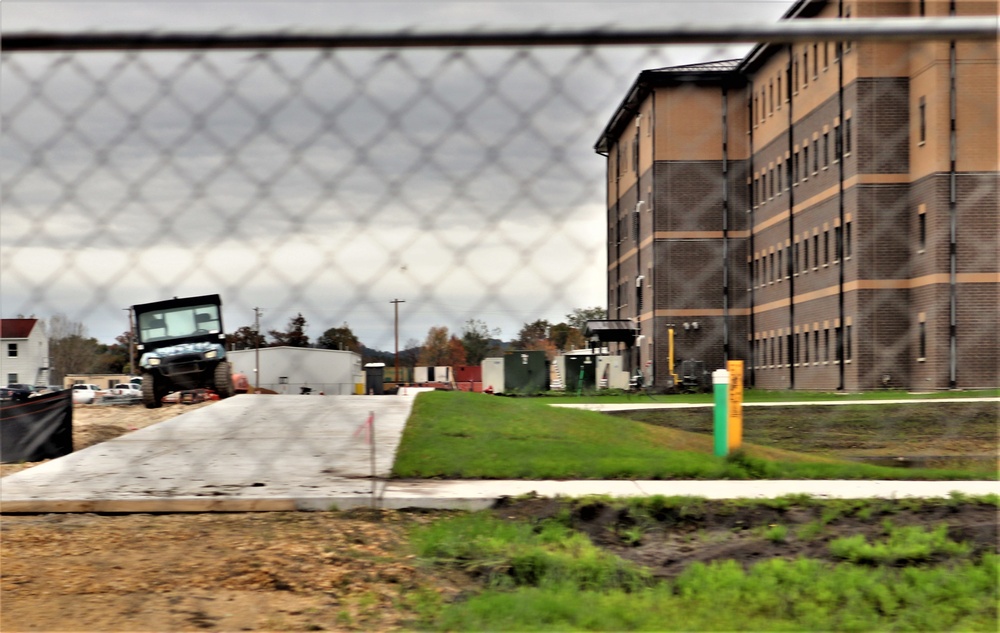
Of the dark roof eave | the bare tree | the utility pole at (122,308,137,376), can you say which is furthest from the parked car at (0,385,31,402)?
the dark roof eave

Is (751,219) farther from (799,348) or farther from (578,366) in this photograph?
(578,366)

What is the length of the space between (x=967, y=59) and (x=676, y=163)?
3.53 feet

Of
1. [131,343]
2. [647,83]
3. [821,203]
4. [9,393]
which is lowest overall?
[9,393]

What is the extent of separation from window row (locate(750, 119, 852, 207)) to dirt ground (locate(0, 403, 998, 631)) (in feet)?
7.25

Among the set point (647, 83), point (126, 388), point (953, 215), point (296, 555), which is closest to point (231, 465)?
point (296, 555)

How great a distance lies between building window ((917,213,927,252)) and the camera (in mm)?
4066

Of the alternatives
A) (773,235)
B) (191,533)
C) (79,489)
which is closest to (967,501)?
(773,235)

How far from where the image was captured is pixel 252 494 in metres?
8.26

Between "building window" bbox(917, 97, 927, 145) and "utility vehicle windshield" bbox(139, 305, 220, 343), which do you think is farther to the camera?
"utility vehicle windshield" bbox(139, 305, 220, 343)

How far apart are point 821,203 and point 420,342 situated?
6.18 feet

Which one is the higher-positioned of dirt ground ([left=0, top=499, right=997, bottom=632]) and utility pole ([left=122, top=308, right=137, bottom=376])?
utility pole ([left=122, top=308, right=137, bottom=376])

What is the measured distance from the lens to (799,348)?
435 centimetres

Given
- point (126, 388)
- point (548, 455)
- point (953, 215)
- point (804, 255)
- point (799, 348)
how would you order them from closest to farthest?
point (953, 215) → point (799, 348) → point (804, 255) → point (126, 388) → point (548, 455)

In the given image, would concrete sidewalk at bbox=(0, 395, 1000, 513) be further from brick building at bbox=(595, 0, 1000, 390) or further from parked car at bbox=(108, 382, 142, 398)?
brick building at bbox=(595, 0, 1000, 390)
